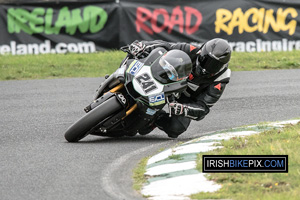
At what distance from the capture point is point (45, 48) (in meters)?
16.5

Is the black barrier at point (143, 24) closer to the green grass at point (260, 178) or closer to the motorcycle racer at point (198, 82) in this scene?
the motorcycle racer at point (198, 82)

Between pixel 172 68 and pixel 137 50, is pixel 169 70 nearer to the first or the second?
pixel 172 68

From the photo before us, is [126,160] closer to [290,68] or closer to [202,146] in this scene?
[202,146]

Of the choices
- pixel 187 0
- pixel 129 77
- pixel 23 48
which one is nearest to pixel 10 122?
pixel 129 77

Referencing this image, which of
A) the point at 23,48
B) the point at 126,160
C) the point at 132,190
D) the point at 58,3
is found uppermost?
the point at 132,190

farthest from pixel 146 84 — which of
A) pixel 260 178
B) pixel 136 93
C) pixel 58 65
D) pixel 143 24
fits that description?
pixel 143 24

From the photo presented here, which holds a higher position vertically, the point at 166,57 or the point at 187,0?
the point at 166,57

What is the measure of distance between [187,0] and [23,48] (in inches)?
175

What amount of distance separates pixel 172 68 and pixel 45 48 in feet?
31.7

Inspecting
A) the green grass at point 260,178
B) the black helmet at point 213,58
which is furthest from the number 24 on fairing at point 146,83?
the green grass at point 260,178

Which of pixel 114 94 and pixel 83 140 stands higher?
pixel 114 94

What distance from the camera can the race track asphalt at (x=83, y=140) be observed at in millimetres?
5988

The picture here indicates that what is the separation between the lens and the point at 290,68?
48.5ft

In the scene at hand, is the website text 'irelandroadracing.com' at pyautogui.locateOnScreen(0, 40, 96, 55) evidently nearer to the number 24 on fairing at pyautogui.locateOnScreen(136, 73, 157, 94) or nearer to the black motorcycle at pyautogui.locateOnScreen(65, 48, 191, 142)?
the black motorcycle at pyautogui.locateOnScreen(65, 48, 191, 142)
